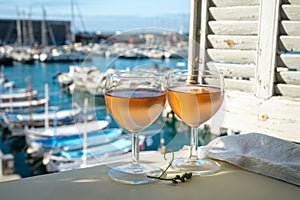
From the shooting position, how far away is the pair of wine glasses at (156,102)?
25.3 inches

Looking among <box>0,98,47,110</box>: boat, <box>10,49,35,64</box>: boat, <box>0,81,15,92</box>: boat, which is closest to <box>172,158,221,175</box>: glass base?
<box>0,98,47,110</box>: boat

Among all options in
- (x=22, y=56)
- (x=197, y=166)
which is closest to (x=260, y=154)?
(x=197, y=166)

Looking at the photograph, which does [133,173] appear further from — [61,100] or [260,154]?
[61,100]

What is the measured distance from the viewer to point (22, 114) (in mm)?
9750

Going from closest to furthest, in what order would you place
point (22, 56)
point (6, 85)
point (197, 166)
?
point (197, 166), point (6, 85), point (22, 56)

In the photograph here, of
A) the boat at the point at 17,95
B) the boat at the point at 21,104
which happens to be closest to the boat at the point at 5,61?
the boat at the point at 17,95

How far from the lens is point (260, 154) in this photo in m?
0.74

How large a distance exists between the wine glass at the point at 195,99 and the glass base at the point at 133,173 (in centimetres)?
5

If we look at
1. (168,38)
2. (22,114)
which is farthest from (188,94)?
(22,114)

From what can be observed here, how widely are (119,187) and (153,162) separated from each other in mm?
151

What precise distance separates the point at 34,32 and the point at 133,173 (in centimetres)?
1311

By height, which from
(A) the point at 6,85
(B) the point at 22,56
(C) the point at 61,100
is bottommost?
(C) the point at 61,100

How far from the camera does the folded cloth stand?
2.21 ft

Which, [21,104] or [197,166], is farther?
[21,104]
